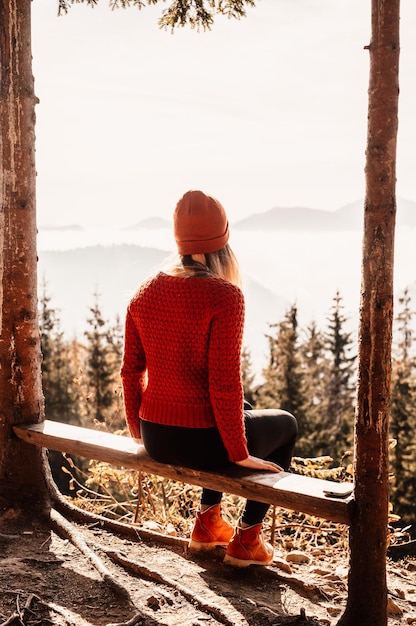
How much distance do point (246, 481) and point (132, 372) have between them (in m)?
0.93

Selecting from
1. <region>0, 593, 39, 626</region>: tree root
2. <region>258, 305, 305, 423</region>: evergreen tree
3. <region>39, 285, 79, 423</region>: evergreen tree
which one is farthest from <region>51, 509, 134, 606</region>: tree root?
<region>39, 285, 79, 423</region>: evergreen tree

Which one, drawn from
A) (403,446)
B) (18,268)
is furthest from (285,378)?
(18,268)

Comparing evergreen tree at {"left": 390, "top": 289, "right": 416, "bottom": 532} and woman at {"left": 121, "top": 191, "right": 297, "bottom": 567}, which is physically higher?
woman at {"left": 121, "top": 191, "right": 297, "bottom": 567}

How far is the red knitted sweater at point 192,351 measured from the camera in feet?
11.4

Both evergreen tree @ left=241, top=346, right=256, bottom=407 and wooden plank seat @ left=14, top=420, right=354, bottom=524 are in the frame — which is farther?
evergreen tree @ left=241, top=346, right=256, bottom=407

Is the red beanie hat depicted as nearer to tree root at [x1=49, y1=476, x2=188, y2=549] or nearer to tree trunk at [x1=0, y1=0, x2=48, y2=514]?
tree trunk at [x1=0, y1=0, x2=48, y2=514]

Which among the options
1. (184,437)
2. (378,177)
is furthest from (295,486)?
(378,177)

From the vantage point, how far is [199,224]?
11.8 ft

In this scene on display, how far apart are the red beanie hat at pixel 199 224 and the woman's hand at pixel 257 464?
1.15m

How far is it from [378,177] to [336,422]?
123ft

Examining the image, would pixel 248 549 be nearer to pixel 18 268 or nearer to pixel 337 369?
pixel 18 268

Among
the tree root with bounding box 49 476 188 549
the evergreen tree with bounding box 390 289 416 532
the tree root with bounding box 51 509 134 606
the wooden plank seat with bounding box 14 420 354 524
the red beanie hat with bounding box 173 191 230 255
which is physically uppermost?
the red beanie hat with bounding box 173 191 230 255

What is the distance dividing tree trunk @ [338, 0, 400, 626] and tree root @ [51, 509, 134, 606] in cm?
120

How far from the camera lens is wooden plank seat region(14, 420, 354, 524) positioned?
3385 mm
